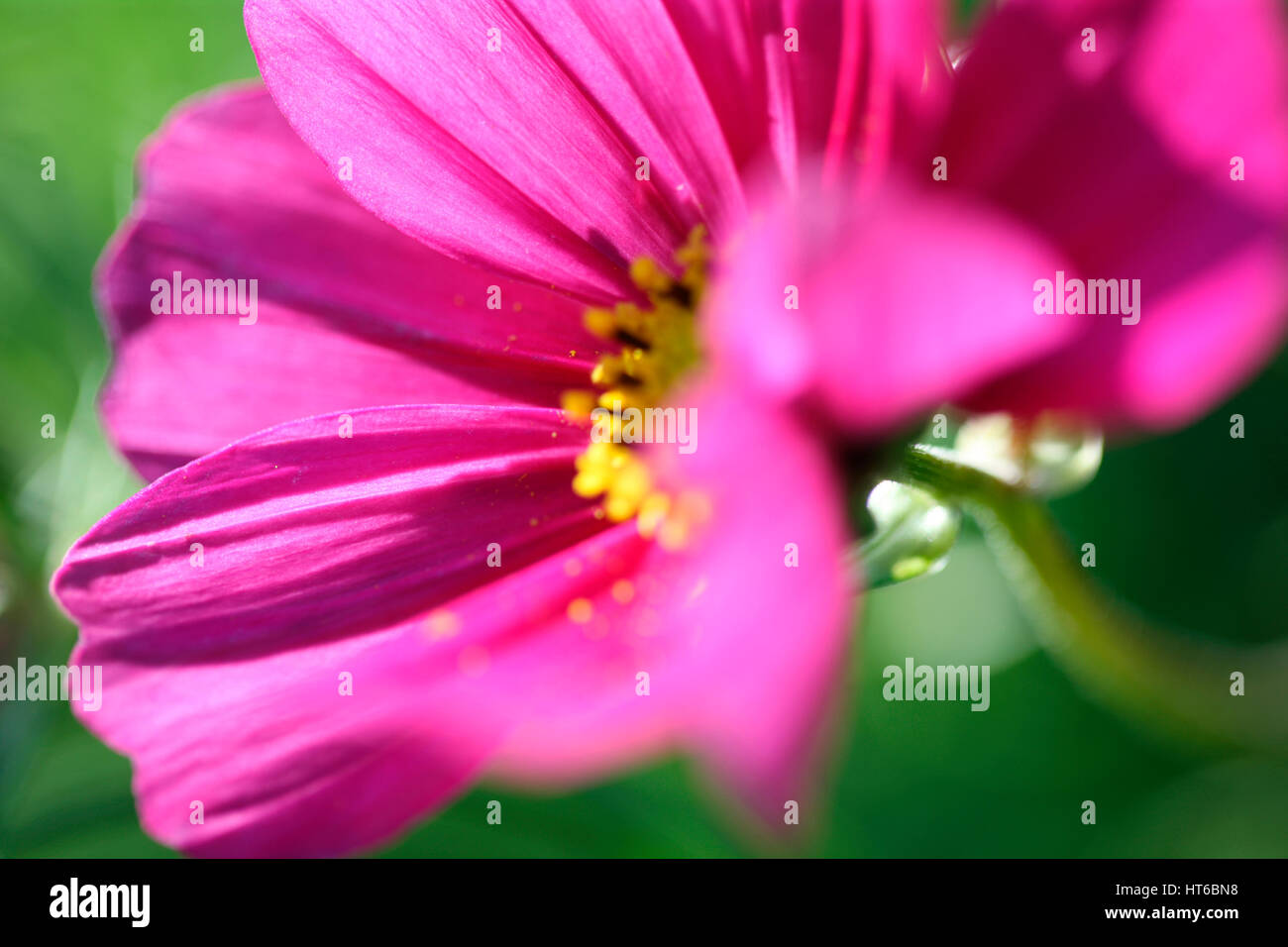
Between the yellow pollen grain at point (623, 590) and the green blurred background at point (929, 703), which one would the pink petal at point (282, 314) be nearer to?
the yellow pollen grain at point (623, 590)

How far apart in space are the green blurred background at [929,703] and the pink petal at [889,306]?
71 centimetres

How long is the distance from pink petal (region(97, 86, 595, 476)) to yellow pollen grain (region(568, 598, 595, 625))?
14 centimetres

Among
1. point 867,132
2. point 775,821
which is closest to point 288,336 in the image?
point 867,132

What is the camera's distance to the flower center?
1.94 feet

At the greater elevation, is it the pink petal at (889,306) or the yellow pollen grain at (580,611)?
the pink petal at (889,306)

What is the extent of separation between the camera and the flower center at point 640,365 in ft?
1.94

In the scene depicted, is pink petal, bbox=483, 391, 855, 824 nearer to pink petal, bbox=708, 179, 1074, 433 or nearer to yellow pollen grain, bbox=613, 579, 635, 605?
pink petal, bbox=708, 179, 1074, 433

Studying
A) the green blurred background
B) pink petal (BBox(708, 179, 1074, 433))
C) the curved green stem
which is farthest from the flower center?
the green blurred background

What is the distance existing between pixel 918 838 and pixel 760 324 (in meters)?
0.80

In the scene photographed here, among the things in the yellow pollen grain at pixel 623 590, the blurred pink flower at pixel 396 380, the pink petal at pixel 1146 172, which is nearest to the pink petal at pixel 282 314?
the blurred pink flower at pixel 396 380

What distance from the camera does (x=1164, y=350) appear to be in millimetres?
356

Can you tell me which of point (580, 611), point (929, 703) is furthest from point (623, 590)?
point (929, 703)

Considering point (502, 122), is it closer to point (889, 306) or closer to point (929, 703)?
point (889, 306)
